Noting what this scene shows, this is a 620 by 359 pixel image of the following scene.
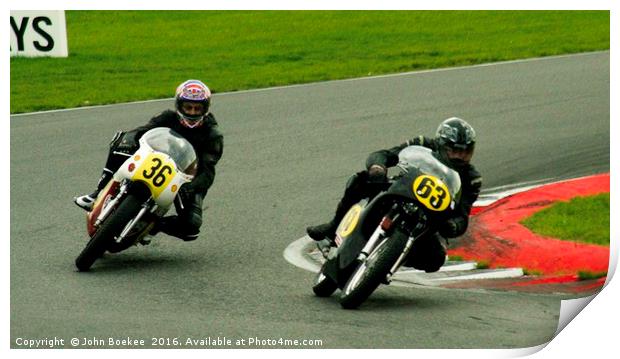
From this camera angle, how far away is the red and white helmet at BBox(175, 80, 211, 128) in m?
10.2

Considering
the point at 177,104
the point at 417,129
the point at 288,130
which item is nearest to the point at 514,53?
the point at 417,129

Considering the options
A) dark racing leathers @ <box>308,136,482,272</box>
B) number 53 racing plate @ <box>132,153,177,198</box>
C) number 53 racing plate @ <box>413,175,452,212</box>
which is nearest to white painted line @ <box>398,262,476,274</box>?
dark racing leathers @ <box>308,136,482,272</box>

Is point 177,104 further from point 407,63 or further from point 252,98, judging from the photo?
point 407,63

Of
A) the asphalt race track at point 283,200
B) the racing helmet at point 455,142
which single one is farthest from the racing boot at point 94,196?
the racing helmet at point 455,142

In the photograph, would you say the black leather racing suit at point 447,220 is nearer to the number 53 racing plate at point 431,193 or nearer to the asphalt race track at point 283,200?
the number 53 racing plate at point 431,193

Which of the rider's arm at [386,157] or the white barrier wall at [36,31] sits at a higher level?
the white barrier wall at [36,31]

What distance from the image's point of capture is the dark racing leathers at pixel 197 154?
10.2 metres

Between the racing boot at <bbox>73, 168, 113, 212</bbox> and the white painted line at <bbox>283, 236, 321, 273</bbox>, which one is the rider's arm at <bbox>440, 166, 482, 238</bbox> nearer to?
the white painted line at <bbox>283, 236, 321, 273</bbox>

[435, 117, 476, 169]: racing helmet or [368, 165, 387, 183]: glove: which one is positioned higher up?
[435, 117, 476, 169]: racing helmet

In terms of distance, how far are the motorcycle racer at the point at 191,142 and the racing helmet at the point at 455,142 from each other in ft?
6.68

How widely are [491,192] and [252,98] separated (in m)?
3.90

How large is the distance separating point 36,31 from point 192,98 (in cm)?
193

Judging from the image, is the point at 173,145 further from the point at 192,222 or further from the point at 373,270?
the point at 373,270

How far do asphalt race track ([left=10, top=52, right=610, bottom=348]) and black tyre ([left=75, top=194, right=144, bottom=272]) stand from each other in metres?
0.14
